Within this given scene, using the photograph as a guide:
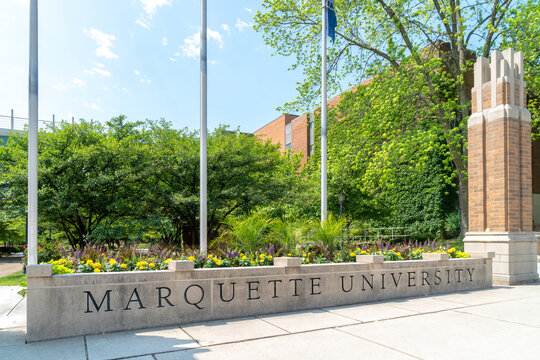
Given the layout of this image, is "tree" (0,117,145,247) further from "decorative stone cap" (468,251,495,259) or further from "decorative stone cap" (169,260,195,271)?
"decorative stone cap" (468,251,495,259)

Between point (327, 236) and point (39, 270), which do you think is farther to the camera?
point (327, 236)

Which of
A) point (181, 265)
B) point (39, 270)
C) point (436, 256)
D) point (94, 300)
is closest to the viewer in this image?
point (39, 270)

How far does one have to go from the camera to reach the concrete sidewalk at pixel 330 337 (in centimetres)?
507

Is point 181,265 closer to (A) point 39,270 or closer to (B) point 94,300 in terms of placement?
(B) point 94,300

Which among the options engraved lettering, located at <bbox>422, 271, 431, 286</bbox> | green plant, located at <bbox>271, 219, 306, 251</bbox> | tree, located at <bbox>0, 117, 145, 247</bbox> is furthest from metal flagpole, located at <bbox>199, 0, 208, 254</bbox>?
tree, located at <bbox>0, 117, 145, 247</bbox>

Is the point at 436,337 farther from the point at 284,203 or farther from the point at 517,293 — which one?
the point at 284,203

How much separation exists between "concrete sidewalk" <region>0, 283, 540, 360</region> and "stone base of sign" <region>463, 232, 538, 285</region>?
3.76m

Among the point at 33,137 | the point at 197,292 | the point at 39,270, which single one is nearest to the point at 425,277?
the point at 197,292

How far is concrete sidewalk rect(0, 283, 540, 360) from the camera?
16.6ft

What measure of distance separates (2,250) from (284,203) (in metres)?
35.0

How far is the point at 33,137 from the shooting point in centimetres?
714

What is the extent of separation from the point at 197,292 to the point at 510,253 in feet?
30.3

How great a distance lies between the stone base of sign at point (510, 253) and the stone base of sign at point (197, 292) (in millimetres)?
3344

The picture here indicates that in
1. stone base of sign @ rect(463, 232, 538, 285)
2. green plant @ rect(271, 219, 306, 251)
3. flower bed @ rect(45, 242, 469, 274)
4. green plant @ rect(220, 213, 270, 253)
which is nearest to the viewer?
flower bed @ rect(45, 242, 469, 274)
